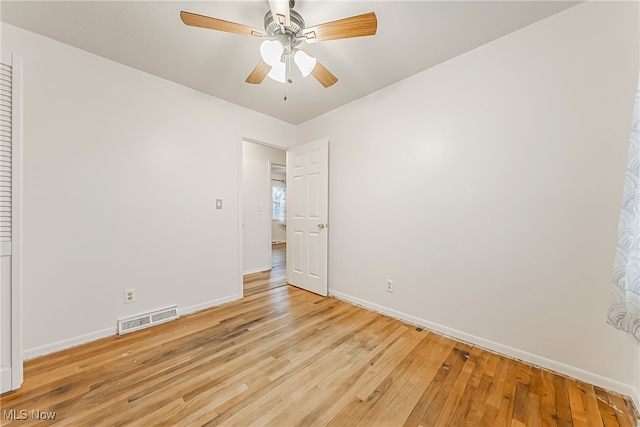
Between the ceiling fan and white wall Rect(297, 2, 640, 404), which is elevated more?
the ceiling fan

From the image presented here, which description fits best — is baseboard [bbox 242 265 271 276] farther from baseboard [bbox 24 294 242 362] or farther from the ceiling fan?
the ceiling fan

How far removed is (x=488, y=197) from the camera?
6.15ft

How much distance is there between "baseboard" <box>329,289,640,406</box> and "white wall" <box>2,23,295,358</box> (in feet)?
6.79

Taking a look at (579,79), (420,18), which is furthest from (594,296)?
(420,18)

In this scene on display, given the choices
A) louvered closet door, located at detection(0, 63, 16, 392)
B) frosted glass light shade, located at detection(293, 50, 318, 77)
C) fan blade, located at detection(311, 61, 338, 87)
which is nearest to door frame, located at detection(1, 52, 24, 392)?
louvered closet door, located at detection(0, 63, 16, 392)

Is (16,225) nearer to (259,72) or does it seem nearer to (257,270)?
(259,72)

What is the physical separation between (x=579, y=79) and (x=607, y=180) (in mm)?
688

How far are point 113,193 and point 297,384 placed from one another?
88.2 inches

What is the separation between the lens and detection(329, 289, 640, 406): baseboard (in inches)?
55.5

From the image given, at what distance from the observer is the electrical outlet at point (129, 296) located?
215 cm

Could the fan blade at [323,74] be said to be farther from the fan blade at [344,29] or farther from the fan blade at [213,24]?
the fan blade at [213,24]

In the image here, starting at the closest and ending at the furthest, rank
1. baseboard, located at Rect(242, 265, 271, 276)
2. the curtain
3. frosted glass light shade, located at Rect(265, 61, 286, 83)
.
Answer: the curtain < frosted glass light shade, located at Rect(265, 61, 286, 83) < baseboard, located at Rect(242, 265, 271, 276)

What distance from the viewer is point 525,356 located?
1.70m

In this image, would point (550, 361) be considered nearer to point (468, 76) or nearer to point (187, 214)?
point (468, 76)
